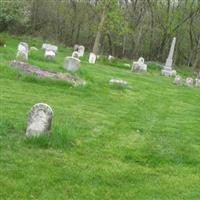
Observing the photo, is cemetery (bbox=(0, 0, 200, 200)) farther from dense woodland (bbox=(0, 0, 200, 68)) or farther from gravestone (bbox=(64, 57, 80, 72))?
dense woodland (bbox=(0, 0, 200, 68))

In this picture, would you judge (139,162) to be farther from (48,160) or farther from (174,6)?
(174,6)

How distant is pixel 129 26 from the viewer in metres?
50.1

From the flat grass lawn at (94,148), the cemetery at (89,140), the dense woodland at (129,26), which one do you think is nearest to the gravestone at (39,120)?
the cemetery at (89,140)

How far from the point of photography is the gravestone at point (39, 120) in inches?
372

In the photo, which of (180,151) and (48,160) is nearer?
(48,160)

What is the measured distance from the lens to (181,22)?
163 ft

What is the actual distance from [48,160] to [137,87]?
13613mm

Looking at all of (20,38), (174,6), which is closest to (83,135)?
(20,38)

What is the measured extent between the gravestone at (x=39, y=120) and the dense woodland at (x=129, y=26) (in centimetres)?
3983

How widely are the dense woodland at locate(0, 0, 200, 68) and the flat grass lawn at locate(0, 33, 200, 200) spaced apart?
112 ft

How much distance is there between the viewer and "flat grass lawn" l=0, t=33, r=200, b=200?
7699mm

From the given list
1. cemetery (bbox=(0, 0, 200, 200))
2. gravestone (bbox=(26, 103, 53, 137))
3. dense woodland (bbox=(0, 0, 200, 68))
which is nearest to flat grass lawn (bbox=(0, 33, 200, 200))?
cemetery (bbox=(0, 0, 200, 200))

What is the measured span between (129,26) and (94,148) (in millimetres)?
41097

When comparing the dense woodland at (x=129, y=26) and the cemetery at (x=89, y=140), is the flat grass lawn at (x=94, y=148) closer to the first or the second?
the cemetery at (x=89, y=140)
